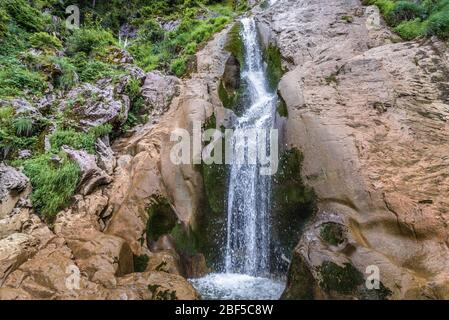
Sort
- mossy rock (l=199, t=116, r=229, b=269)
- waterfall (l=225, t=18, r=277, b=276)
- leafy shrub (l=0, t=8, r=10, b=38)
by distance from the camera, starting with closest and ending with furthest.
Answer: waterfall (l=225, t=18, r=277, b=276) → mossy rock (l=199, t=116, r=229, b=269) → leafy shrub (l=0, t=8, r=10, b=38)

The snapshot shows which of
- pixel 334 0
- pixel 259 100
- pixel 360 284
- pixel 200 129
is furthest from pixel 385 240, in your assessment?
pixel 334 0

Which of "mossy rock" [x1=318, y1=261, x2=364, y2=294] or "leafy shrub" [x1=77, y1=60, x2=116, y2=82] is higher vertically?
"leafy shrub" [x1=77, y1=60, x2=116, y2=82]

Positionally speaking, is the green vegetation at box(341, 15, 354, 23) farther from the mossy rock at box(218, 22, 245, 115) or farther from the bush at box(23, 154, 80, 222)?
the bush at box(23, 154, 80, 222)

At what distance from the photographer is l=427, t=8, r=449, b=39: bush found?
33.6ft

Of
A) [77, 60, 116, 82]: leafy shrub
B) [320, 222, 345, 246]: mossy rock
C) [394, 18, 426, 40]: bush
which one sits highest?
[394, 18, 426, 40]: bush

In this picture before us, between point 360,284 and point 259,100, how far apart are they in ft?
25.4

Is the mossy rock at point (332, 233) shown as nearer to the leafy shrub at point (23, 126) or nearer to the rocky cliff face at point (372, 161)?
the rocky cliff face at point (372, 161)

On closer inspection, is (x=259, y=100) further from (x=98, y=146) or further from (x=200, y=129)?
(x=98, y=146)

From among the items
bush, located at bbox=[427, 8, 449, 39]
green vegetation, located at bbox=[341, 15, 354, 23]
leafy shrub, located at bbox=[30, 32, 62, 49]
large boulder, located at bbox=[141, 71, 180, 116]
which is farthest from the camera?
green vegetation, located at bbox=[341, 15, 354, 23]

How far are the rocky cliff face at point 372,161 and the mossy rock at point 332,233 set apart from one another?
0.07 ft

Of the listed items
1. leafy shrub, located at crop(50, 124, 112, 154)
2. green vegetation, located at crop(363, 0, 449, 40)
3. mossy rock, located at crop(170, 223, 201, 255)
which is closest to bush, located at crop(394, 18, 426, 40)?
green vegetation, located at crop(363, 0, 449, 40)

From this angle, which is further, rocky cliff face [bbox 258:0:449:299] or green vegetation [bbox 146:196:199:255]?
green vegetation [bbox 146:196:199:255]

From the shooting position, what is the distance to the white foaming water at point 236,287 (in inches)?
284

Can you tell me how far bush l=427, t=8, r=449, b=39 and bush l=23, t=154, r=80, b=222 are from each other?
11236 mm
